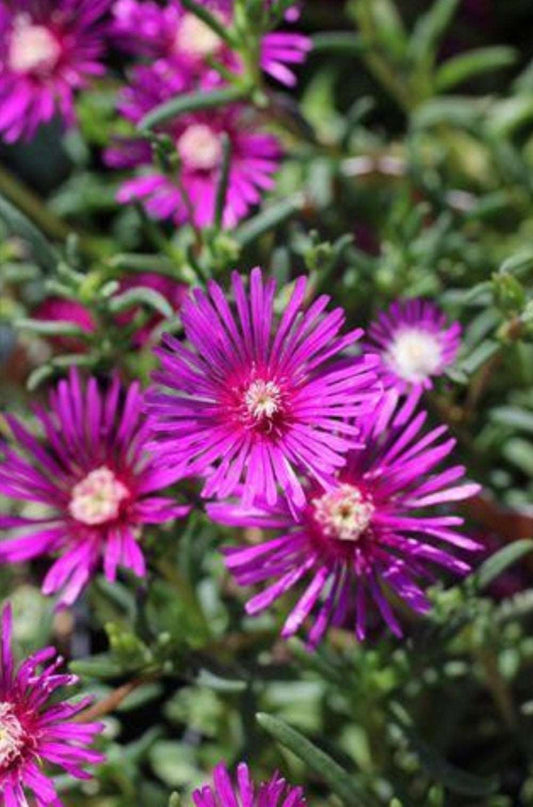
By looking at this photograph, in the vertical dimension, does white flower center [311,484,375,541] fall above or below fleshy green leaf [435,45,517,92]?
below

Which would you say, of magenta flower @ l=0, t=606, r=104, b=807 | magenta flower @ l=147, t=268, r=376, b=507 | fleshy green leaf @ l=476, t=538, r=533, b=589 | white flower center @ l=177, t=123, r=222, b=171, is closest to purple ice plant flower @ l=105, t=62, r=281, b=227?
white flower center @ l=177, t=123, r=222, b=171

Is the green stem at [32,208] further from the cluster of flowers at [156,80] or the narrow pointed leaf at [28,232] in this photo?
the narrow pointed leaf at [28,232]

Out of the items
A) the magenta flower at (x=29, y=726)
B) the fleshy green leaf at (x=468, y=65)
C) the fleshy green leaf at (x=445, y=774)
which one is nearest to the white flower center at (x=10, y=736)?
the magenta flower at (x=29, y=726)

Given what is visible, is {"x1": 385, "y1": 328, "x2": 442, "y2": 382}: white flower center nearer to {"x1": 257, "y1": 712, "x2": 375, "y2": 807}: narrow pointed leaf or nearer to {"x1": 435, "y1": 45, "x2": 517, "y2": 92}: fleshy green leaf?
{"x1": 257, "y1": 712, "x2": 375, "y2": 807}: narrow pointed leaf

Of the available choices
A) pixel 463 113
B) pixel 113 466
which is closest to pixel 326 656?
pixel 113 466

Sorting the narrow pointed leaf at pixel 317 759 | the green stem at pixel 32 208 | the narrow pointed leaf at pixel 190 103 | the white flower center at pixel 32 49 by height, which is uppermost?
the white flower center at pixel 32 49

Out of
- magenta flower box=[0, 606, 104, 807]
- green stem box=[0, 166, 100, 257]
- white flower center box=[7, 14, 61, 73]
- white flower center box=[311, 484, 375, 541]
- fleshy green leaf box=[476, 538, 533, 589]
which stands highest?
white flower center box=[7, 14, 61, 73]
